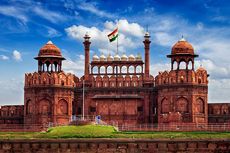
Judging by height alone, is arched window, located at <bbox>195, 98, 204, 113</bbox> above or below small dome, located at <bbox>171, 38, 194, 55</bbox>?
below

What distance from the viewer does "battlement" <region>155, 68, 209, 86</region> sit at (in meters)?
56.5

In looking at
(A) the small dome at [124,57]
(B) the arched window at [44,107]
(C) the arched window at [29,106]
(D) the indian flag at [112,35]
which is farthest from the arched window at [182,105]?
(C) the arched window at [29,106]

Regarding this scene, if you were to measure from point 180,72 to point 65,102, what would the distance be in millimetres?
13522

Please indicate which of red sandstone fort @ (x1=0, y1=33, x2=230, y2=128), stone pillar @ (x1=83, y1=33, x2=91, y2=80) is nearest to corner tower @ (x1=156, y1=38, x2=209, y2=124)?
red sandstone fort @ (x1=0, y1=33, x2=230, y2=128)

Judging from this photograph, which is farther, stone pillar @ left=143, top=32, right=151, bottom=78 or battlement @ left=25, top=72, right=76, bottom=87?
stone pillar @ left=143, top=32, right=151, bottom=78

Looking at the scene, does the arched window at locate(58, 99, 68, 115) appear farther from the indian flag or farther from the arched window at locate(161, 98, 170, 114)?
the arched window at locate(161, 98, 170, 114)

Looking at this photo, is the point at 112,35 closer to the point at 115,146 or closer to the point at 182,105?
the point at 182,105

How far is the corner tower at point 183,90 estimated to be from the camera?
56.2 meters

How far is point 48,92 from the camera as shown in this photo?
193 ft

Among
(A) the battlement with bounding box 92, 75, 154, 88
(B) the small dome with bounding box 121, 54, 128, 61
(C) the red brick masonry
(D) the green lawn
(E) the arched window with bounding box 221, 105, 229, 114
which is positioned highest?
(B) the small dome with bounding box 121, 54, 128, 61

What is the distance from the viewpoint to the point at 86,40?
63.2 metres

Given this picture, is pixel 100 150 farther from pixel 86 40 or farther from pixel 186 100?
pixel 86 40

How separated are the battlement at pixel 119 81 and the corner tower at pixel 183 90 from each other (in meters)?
3.12

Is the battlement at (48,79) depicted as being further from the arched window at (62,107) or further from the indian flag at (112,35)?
the indian flag at (112,35)
